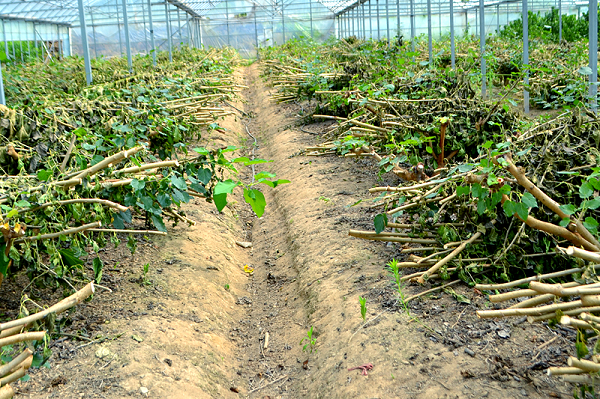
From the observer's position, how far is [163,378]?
2.84 metres

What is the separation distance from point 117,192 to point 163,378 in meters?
1.30

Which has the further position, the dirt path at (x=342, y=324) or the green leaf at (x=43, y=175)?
the green leaf at (x=43, y=175)

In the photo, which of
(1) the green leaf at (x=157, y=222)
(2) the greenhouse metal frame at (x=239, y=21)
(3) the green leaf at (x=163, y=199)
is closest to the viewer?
(3) the green leaf at (x=163, y=199)

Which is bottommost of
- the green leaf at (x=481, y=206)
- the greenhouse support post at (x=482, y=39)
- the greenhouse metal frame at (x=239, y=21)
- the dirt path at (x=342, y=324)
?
the dirt path at (x=342, y=324)

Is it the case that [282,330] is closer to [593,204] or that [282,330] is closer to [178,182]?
[178,182]

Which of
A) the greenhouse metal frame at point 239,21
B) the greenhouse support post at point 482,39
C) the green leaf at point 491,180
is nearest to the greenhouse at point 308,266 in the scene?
the green leaf at point 491,180

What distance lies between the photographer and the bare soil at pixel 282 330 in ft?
8.56

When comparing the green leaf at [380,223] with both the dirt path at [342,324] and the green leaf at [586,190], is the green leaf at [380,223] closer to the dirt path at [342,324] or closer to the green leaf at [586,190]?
the dirt path at [342,324]

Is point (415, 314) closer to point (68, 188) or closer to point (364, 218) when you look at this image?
point (364, 218)

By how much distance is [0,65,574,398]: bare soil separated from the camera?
103 inches

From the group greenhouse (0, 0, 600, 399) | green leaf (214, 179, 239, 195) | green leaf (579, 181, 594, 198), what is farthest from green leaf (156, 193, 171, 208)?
green leaf (579, 181, 594, 198)

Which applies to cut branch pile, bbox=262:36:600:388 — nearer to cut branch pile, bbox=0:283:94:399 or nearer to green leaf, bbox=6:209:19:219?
cut branch pile, bbox=0:283:94:399

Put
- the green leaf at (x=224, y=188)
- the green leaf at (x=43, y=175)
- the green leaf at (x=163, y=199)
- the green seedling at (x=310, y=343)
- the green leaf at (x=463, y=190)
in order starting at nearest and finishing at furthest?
the green leaf at (x=224, y=188)
the green leaf at (x=43, y=175)
the green leaf at (x=463, y=190)
the green seedling at (x=310, y=343)
the green leaf at (x=163, y=199)

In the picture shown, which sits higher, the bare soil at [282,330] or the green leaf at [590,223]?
the green leaf at [590,223]
